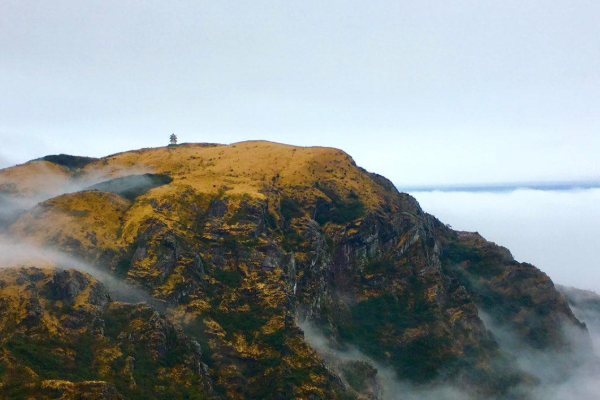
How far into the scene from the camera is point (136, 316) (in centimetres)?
Result: 19188

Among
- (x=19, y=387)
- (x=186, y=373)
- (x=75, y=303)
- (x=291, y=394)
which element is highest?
(x=75, y=303)

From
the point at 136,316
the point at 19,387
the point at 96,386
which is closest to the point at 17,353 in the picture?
the point at 19,387

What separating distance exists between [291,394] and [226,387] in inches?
965

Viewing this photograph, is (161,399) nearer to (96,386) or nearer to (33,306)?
(96,386)

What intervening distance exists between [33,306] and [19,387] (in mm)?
36485

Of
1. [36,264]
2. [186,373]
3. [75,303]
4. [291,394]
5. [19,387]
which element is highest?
[36,264]

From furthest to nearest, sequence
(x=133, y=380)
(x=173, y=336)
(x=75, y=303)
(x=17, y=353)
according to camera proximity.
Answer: (x=173, y=336) → (x=75, y=303) → (x=133, y=380) → (x=17, y=353)

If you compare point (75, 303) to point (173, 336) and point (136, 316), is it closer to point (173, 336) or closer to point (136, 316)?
point (136, 316)

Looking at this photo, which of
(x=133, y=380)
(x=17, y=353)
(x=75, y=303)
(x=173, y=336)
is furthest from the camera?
(x=173, y=336)

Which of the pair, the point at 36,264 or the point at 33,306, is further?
the point at 36,264

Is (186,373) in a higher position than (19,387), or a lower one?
lower

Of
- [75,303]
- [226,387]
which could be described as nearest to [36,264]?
[75,303]

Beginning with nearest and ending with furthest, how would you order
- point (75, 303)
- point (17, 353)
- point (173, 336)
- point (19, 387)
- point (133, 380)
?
point (19, 387) → point (17, 353) → point (133, 380) → point (75, 303) → point (173, 336)

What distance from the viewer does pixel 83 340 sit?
174 meters
